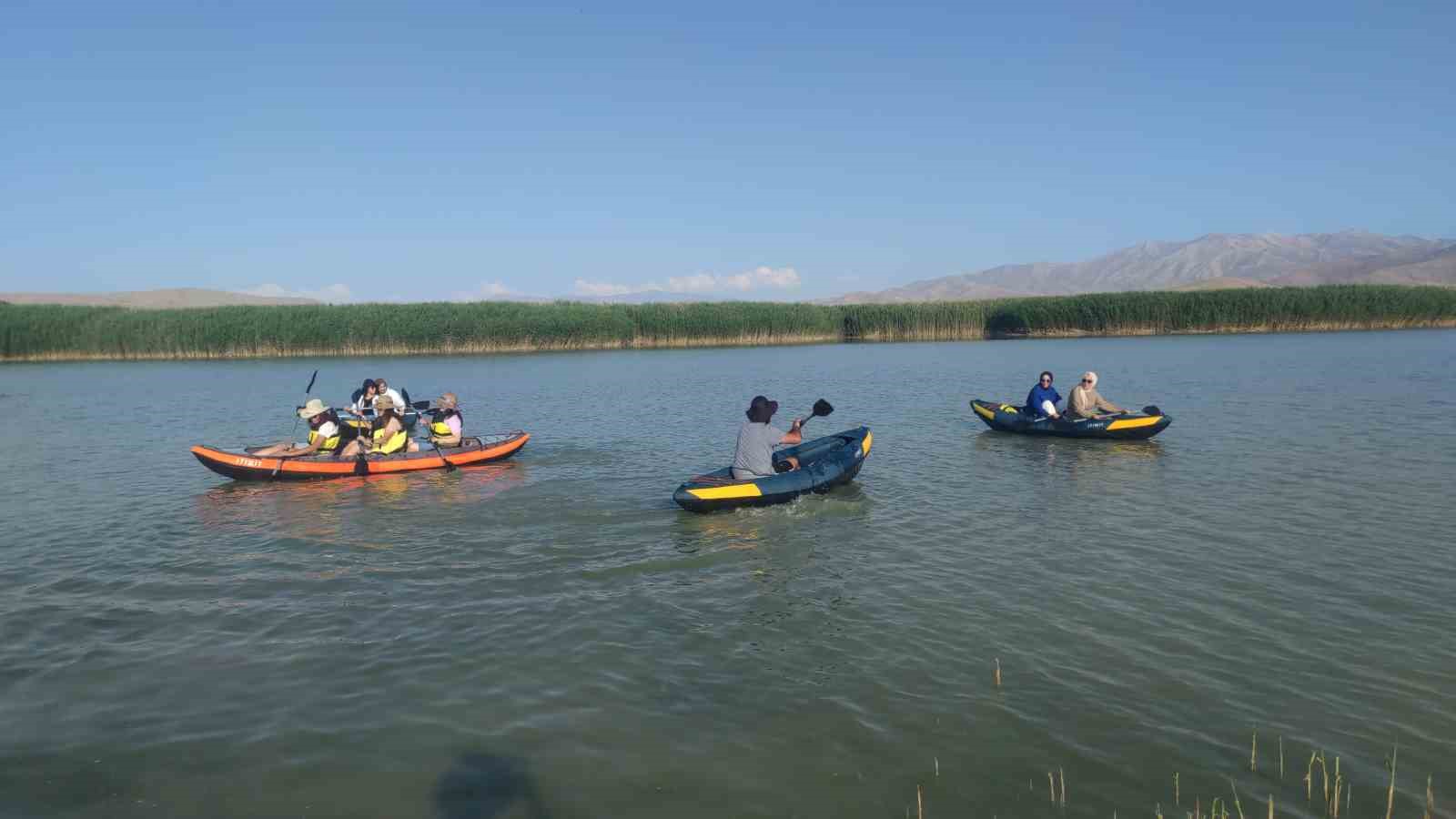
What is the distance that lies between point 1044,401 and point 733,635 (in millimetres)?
12606

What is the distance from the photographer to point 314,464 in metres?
15.0

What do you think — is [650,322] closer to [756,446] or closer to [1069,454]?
[1069,454]

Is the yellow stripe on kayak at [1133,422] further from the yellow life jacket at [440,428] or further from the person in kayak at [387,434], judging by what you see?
the person in kayak at [387,434]

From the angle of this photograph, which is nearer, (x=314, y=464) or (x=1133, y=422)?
(x=314, y=464)

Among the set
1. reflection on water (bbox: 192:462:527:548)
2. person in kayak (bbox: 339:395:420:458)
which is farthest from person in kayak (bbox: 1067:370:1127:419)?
person in kayak (bbox: 339:395:420:458)

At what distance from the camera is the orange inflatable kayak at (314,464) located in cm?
1484

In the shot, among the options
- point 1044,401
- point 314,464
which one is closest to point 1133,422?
point 1044,401

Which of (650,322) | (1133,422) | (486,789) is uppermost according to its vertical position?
(650,322)

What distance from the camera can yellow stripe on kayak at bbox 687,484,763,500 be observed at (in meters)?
11.9

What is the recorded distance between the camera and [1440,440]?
1566cm

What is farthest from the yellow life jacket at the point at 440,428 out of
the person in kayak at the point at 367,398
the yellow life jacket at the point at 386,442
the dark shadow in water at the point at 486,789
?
the dark shadow in water at the point at 486,789

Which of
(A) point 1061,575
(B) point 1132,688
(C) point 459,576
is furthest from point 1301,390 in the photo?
(C) point 459,576

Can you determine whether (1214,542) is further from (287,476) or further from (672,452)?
(287,476)

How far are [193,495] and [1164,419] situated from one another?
16894 millimetres
